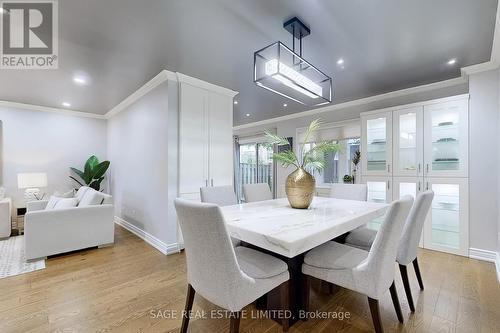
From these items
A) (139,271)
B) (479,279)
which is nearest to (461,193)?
(479,279)

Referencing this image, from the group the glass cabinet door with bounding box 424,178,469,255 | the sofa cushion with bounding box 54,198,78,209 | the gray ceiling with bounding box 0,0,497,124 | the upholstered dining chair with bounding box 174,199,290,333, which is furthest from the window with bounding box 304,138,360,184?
the sofa cushion with bounding box 54,198,78,209

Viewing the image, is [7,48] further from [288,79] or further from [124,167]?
[288,79]

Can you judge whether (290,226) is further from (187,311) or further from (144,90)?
(144,90)

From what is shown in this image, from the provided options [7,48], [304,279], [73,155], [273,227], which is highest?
[7,48]

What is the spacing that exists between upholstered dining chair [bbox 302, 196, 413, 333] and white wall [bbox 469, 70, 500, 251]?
2273 mm

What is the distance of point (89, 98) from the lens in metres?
4.16

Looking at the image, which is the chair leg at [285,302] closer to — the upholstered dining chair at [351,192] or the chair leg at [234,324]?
the chair leg at [234,324]

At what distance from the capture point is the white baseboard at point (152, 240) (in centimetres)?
320

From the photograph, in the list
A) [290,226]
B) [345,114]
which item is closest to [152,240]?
[290,226]

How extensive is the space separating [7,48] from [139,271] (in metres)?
2.78

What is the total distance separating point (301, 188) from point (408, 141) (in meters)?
2.48

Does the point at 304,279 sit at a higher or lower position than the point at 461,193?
lower

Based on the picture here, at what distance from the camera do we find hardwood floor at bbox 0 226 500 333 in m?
1.71

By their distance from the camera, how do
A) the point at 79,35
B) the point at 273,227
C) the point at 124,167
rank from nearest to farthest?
the point at 273,227 → the point at 79,35 → the point at 124,167
